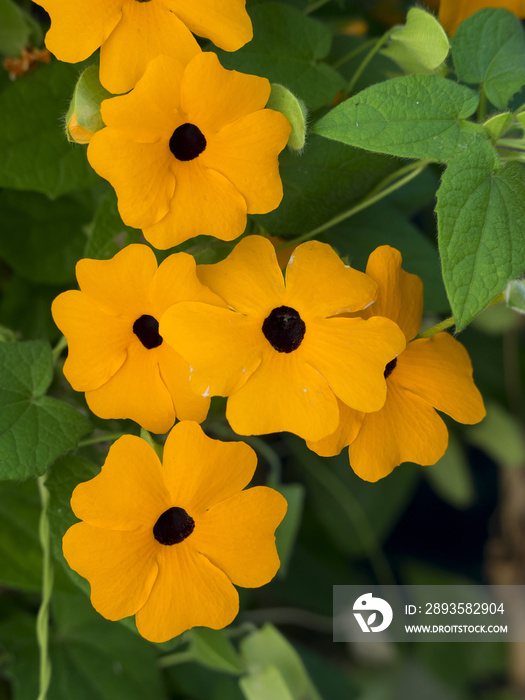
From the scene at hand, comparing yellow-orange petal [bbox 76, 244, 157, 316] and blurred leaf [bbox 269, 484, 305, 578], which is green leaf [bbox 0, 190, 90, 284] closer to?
yellow-orange petal [bbox 76, 244, 157, 316]

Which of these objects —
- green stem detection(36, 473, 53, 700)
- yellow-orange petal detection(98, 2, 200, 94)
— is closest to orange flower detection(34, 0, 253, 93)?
yellow-orange petal detection(98, 2, 200, 94)

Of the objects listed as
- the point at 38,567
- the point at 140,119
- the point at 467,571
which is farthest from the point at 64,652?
the point at 467,571

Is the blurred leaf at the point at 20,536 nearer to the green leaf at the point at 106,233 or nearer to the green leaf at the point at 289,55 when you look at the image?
the green leaf at the point at 106,233

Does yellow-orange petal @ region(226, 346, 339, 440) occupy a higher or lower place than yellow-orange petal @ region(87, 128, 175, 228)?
lower

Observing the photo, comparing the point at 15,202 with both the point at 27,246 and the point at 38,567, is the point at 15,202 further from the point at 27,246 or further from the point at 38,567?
the point at 38,567

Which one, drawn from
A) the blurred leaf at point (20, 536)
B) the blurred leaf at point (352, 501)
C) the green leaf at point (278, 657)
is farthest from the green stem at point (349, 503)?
the blurred leaf at point (20, 536)

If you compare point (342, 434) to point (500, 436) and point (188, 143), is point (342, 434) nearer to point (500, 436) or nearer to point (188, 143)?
point (188, 143)

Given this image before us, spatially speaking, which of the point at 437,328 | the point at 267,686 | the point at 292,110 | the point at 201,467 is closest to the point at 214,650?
the point at 267,686
